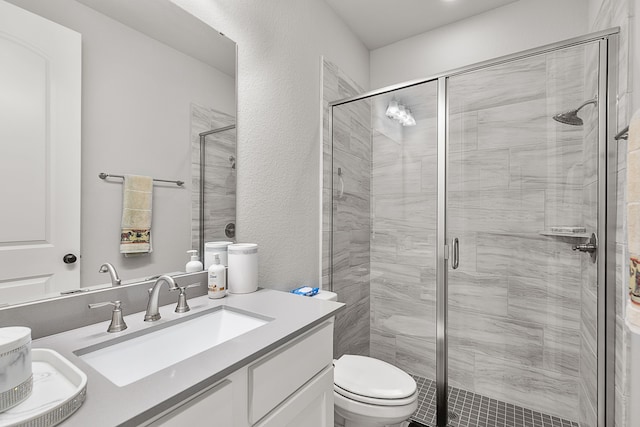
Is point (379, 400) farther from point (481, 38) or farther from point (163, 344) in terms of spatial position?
point (481, 38)

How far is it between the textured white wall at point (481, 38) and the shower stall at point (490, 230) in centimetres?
64

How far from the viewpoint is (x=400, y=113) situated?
2.03m

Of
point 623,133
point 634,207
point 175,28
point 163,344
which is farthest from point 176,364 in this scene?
point 623,133

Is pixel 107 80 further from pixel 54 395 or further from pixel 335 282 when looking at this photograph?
pixel 335 282

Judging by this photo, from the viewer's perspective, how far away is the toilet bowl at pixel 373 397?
1314 mm

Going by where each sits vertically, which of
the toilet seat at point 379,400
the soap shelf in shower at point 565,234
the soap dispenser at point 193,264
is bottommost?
the toilet seat at point 379,400

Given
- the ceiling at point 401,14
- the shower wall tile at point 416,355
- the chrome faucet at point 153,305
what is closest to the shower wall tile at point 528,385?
the shower wall tile at point 416,355

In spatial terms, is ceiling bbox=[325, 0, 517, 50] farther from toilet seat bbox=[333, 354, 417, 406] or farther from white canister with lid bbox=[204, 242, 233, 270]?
toilet seat bbox=[333, 354, 417, 406]

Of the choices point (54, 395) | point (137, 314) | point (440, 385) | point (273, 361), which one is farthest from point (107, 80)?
point (440, 385)

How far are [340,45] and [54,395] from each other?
2387 millimetres

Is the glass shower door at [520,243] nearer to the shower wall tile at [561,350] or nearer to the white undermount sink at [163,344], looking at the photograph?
the shower wall tile at [561,350]

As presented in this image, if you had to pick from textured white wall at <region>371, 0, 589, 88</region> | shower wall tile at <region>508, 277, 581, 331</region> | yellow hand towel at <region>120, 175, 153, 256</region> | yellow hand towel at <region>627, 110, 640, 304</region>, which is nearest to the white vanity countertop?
yellow hand towel at <region>120, 175, 153, 256</region>

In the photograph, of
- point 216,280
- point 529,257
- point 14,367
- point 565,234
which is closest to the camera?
point 14,367

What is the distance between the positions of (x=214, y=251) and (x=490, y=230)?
1590 millimetres
